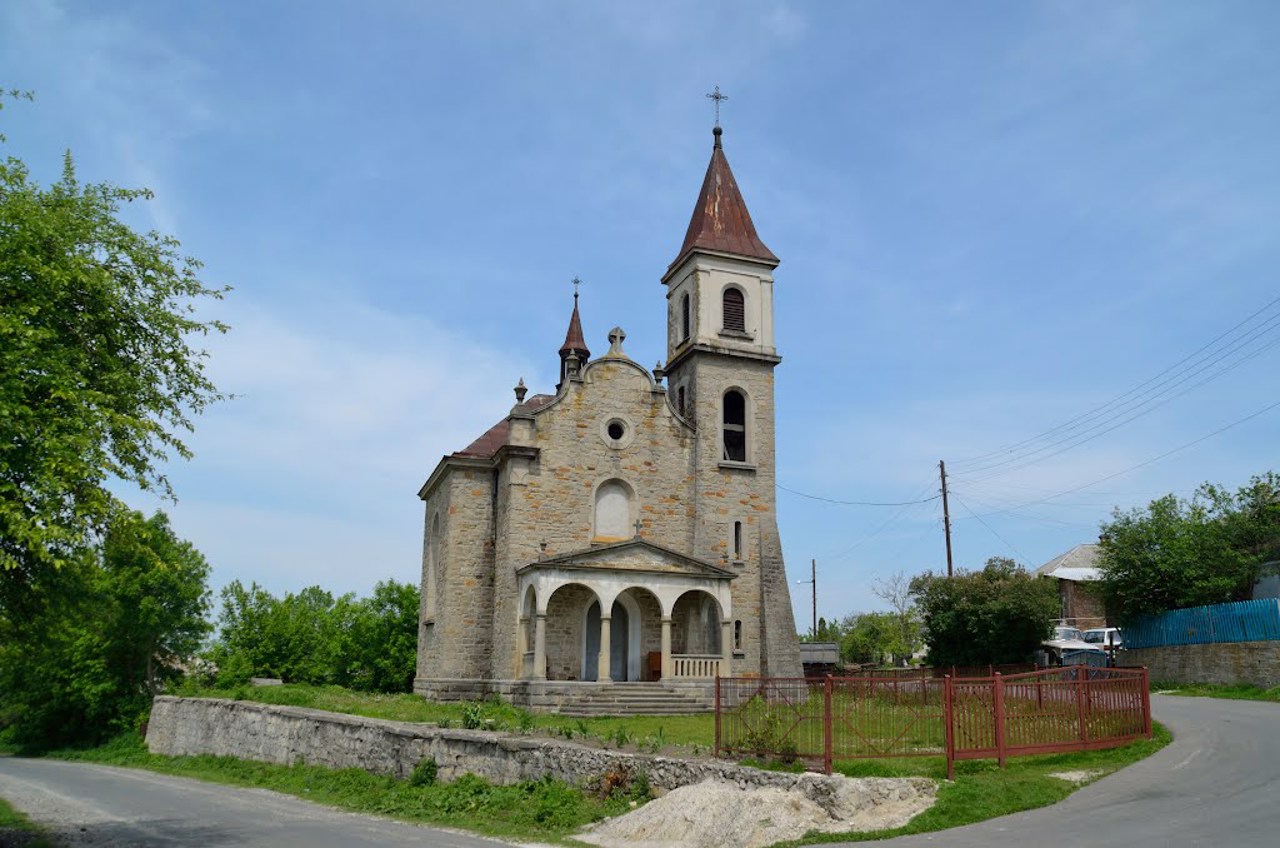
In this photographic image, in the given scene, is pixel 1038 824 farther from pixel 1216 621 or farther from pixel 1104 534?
pixel 1104 534

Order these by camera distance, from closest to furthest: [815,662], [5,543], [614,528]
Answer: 1. [5,543]
2. [614,528]
3. [815,662]

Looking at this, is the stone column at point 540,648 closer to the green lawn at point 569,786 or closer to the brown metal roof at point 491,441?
the green lawn at point 569,786

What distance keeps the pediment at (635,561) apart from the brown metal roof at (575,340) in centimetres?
1752

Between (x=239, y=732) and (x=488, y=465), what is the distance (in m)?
10.8

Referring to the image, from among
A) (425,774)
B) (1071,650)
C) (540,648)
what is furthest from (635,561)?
(1071,650)

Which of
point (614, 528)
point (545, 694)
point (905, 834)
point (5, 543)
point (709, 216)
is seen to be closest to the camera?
point (5, 543)

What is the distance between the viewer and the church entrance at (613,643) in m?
30.6

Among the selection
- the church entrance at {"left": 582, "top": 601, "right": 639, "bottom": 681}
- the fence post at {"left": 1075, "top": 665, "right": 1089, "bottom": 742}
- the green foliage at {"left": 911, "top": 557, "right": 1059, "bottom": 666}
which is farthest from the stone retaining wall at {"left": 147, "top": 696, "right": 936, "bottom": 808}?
the green foliage at {"left": 911, "top": 557, "right": 1059, "bottom": 666}

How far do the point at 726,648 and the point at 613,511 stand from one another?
18.4 feet

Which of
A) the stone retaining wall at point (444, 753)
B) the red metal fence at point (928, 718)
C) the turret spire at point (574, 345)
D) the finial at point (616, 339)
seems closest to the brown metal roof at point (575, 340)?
the turret spire at point (574, 345)

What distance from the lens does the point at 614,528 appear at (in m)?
31.6

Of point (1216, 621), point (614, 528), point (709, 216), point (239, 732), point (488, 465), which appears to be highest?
point (709, 216)

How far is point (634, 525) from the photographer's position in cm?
3155

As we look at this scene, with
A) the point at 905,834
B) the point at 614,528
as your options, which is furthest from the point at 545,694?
the point at 905,834
